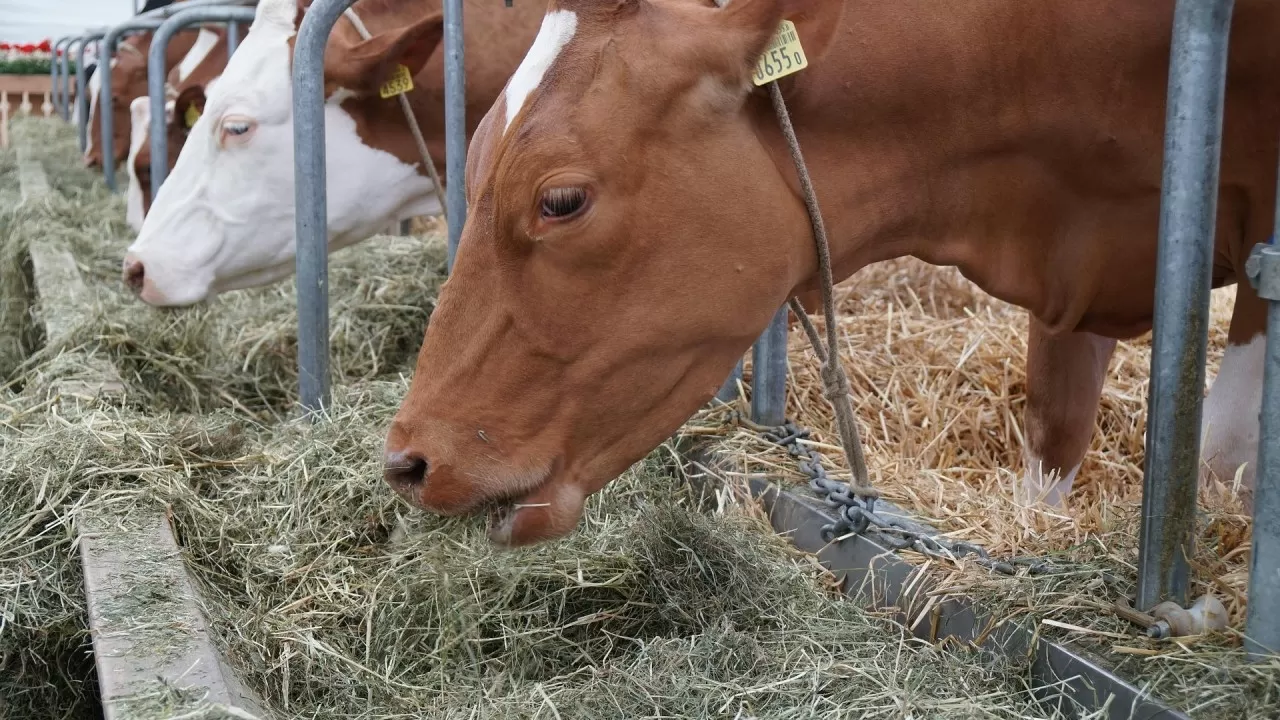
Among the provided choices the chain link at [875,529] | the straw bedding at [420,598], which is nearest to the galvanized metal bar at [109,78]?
the straw bedding at [420,598]

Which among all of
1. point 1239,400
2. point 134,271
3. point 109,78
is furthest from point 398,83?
point 109,78

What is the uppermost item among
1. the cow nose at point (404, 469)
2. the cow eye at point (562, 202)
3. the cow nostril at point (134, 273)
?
the cow eye at point (562, 202)

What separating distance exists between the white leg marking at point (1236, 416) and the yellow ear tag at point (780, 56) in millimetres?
1413

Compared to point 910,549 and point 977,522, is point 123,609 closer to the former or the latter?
point 910,549

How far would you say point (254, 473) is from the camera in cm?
325

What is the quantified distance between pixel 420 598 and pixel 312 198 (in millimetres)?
1505

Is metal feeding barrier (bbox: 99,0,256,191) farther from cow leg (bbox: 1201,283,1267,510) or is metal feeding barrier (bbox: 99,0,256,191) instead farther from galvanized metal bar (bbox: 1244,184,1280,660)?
galvanized metal bar (bbox: 1244,184,1280,660)

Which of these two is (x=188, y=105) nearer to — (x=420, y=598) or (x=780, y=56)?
(x=420, y=598)

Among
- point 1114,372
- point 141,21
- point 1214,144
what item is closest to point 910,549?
point 1214,144

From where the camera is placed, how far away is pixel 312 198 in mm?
3699

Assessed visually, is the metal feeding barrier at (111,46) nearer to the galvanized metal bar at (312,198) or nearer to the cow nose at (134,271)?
the cow nose at (134,271)

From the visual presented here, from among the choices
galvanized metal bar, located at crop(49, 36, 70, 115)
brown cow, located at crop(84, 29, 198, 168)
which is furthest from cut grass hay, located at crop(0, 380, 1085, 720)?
galvanized metal bar, located at crop(49, 36, 70, 115)

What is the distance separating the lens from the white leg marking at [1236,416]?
288 centimetres

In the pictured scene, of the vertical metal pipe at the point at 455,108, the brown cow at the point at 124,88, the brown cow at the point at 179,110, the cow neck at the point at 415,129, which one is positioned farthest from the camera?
the brown cow at the point at 124,88
